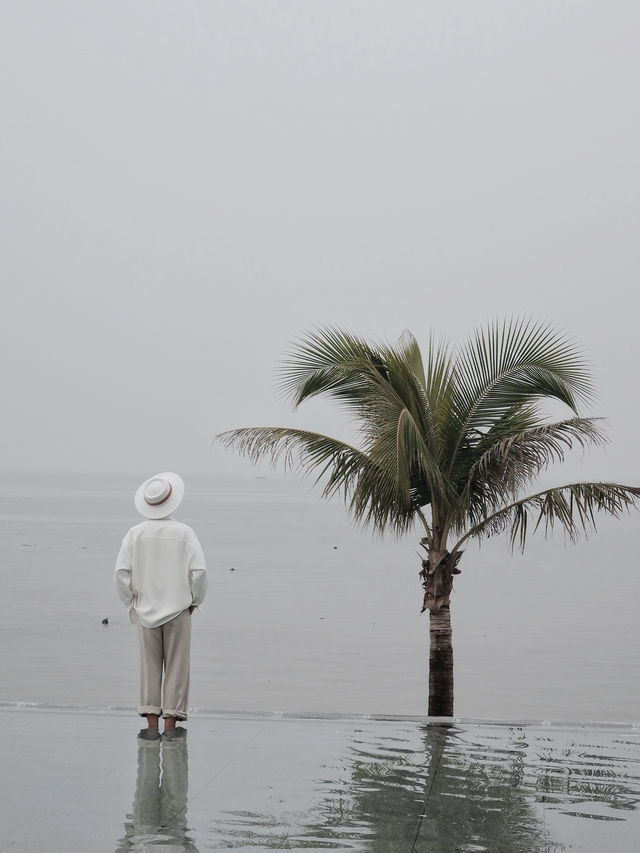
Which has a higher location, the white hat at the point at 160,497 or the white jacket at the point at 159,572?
the white hat at the point at 160,497

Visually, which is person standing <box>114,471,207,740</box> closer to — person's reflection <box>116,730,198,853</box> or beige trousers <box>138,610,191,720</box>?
beige trousers <box>138,610,191,720</box>

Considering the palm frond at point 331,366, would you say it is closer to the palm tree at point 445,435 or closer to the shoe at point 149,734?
the palm tree at point 445,435

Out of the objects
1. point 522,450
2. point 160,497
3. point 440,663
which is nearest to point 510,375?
point 522,450

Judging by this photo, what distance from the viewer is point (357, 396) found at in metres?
11.4

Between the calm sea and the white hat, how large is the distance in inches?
236

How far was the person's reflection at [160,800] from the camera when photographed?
502cm

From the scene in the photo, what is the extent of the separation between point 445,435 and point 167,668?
5.03 m

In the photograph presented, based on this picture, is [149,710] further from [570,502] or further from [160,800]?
[570,502]

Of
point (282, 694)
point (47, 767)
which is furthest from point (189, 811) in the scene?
point (282, 694)

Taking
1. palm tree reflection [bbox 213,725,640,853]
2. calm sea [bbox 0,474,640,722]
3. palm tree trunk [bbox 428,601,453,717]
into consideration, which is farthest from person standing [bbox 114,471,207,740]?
calm sea [bbox 0,474,640,722]

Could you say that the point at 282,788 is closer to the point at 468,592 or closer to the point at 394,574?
the point at 468,592

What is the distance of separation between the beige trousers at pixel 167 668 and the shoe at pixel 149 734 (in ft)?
0.35

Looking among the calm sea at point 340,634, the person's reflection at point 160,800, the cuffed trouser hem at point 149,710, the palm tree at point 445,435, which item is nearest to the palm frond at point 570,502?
the palm tree at point 445,435

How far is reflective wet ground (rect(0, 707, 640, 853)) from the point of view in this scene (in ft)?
16.8
